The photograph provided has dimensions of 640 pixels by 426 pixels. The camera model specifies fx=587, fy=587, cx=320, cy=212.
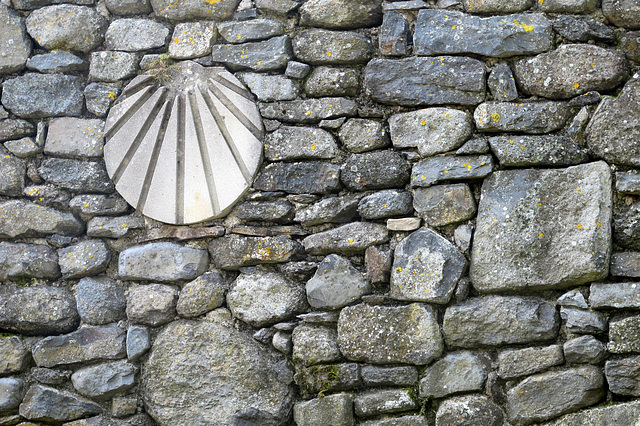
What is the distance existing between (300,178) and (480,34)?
0.93 metres

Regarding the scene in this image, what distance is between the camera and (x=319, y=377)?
2.31 meters

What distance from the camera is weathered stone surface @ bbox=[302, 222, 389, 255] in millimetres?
2342

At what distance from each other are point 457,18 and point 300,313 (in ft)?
4.46

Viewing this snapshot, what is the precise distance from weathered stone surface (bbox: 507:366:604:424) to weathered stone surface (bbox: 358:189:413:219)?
784mm

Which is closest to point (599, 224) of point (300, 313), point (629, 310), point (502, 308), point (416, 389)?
point (629, 310)

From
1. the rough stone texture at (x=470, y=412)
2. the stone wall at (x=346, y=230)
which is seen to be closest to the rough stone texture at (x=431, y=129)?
the stone wall at (x=346, y=230)

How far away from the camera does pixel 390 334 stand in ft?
7.42

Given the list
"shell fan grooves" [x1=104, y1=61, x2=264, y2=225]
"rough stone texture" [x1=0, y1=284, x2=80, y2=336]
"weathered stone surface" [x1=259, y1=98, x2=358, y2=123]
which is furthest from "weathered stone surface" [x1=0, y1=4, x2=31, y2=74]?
"weathered stone surface" [x1=259, y1=98, x2=358, y2=123]

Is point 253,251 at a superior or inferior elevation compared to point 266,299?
superior

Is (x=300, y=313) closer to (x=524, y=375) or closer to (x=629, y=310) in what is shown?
(x=524, y=375)

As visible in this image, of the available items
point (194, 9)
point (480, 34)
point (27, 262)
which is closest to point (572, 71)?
point (480, 34)

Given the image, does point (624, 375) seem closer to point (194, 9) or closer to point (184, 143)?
point (184, 143)

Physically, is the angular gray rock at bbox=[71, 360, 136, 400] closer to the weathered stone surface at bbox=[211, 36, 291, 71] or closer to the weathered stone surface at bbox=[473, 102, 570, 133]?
the weathered stone surface at bbox=[211, 36, 291, 71]

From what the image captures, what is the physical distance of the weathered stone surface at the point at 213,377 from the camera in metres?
2.37
